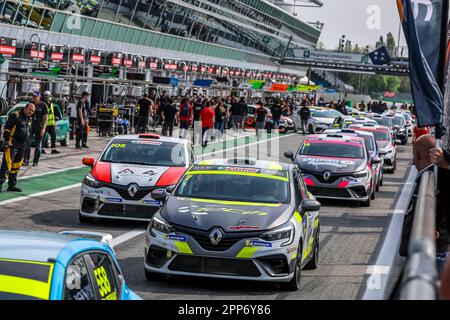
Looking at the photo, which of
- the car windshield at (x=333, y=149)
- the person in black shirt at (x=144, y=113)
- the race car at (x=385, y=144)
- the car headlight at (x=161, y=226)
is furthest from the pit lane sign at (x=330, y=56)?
the car headlight at (x=161, y=226)

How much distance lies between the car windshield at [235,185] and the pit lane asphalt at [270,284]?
1.04 m

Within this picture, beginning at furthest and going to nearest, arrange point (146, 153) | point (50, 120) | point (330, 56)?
point (330, 56) → point (50, 120) → point (146, 153)

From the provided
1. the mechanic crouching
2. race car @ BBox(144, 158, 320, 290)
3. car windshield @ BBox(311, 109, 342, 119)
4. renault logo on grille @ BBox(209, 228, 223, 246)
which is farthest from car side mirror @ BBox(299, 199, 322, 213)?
car windshield @ BBox(311, 109, 342, 119)

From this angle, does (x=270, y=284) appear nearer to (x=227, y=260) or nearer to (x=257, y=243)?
(x=257, y=243)

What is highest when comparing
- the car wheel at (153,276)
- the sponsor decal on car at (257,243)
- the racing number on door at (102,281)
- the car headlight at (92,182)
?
the racing number on door at (102,281)

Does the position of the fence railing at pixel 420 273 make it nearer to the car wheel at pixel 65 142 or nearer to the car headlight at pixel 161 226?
the car headlight at pixel 161 226

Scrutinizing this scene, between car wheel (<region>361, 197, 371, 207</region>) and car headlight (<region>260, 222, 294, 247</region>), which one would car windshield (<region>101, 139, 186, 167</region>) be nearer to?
car wheel (<region>361, 197, 371, 207</region>)

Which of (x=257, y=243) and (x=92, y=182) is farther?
(x=92, y=182)

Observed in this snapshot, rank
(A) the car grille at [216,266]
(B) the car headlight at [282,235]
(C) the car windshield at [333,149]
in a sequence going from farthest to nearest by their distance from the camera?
1. (C) the car windshield at [333,149]
2. (B) the car headlight at [282,235]
3. (A) the car grille at [216,266]

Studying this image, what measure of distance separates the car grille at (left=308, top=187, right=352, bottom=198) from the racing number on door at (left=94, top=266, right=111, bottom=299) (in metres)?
14.3

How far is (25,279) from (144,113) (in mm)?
30001

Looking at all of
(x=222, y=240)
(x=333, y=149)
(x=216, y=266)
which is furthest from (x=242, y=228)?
(x=333, y=149)

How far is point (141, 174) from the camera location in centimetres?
1563

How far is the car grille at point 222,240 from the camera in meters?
10.4
